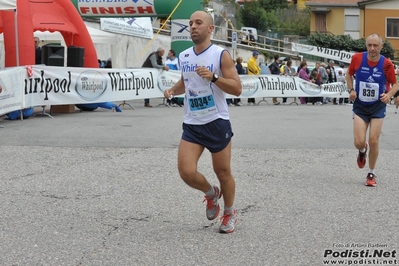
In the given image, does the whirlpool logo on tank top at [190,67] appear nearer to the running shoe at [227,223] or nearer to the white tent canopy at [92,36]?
the running shoe at [227,223]

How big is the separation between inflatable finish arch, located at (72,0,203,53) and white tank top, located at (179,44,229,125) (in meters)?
17.4

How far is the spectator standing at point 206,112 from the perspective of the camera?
628 cm

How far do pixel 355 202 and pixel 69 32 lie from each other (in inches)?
534

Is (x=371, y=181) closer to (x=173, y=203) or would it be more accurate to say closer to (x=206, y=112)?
(x=173, y=203)

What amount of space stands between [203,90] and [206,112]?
19 cm

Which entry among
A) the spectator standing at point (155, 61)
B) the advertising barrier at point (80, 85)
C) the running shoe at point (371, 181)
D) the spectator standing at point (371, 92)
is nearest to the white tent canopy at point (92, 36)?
the spectator standing at point (155, 61)

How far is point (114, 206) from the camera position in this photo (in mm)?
7449

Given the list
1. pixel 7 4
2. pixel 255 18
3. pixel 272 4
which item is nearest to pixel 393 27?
pixel 255 18

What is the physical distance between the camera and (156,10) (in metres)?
24.3

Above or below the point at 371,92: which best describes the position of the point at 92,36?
above

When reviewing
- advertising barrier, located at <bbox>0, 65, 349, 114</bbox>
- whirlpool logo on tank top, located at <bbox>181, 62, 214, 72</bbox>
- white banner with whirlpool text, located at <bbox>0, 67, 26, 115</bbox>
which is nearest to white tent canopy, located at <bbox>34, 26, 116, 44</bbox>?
advertising barrier, located at <bbox>0, 65, 349, 114</bbox>

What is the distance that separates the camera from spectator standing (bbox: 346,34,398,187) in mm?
9281

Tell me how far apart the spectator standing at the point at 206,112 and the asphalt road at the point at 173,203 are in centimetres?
43

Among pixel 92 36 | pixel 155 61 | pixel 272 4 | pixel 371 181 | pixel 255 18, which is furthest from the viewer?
pixel 272 4
